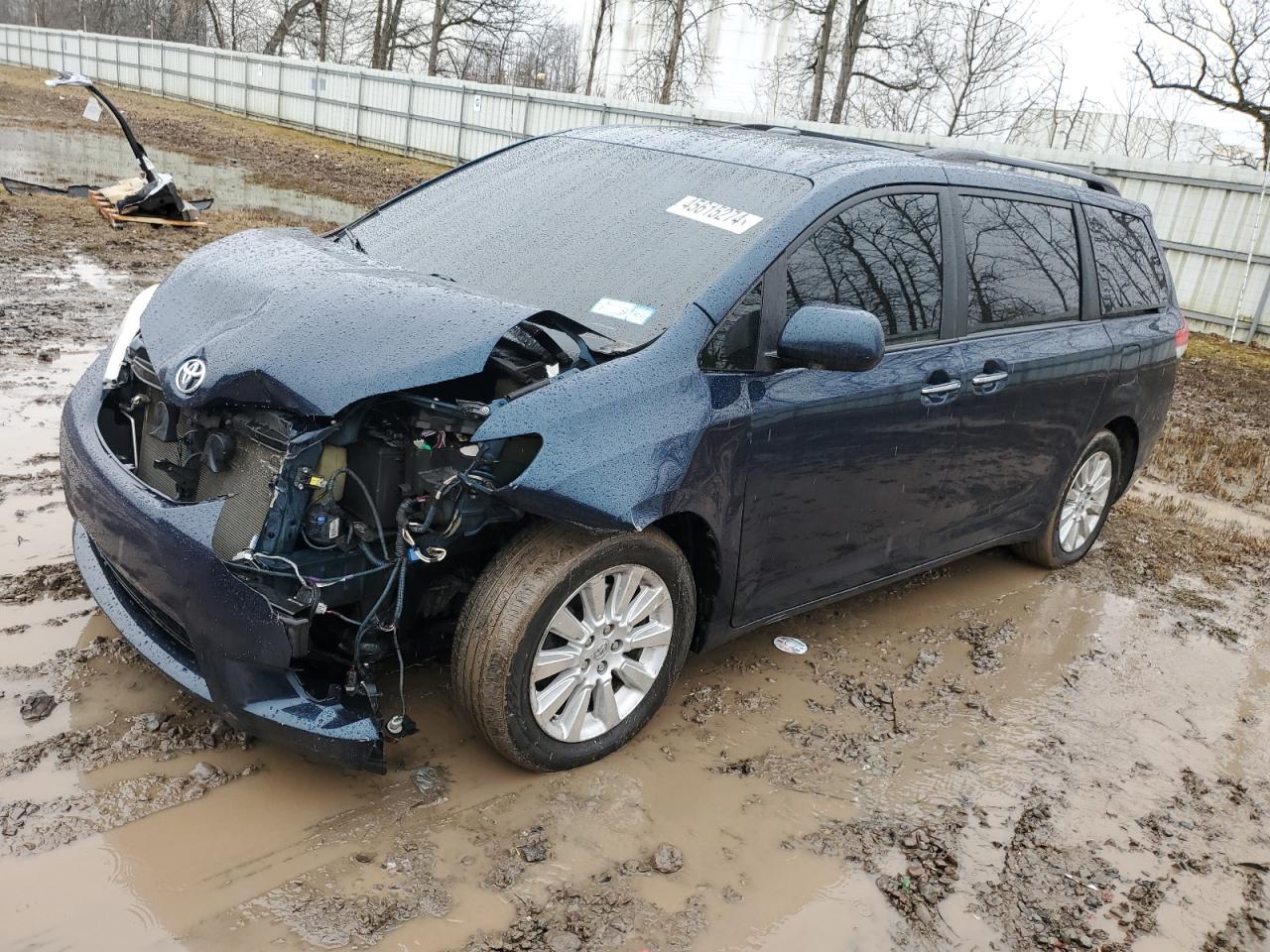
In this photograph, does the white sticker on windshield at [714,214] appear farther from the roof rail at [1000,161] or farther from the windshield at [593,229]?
the roof rail at [1000,161]

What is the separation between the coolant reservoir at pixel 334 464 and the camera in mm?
2662

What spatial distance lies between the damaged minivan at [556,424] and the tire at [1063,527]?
0.78 m

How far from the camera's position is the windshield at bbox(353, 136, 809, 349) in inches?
128

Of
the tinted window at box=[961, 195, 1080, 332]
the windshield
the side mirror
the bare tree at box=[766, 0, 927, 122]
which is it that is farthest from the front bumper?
the bare tree at box=[766, 0, 927, 122]

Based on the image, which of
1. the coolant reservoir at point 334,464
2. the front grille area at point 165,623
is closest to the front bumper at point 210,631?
the front grille area at point 165,623

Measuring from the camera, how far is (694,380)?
305cm

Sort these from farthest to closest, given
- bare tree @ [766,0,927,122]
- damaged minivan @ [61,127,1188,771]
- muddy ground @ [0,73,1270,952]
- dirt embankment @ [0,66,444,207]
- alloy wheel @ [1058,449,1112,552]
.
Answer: bare tree @ [766,0,927,122] → dirt embankment @ [0,66,444,207] → alloy wheel @ [1058,449,1112,552] → damaged minivan @ [61,127,1188,771] → muddy ground @ [0,73,1270,952]

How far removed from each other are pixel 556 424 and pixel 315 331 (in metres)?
0.67

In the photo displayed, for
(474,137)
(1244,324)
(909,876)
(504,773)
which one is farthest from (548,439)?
(474,137)

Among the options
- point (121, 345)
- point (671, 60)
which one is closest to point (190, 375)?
point (121, 345)

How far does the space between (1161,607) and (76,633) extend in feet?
15.3

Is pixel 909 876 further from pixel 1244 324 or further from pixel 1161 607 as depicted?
pixel 1244 324

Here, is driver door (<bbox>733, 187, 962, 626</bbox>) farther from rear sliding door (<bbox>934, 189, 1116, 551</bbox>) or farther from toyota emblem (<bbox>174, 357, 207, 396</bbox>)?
toyota emblem (<bbox>174, 357, 207, 396</bbox>)

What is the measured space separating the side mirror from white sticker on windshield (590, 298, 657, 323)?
1.36 feet
